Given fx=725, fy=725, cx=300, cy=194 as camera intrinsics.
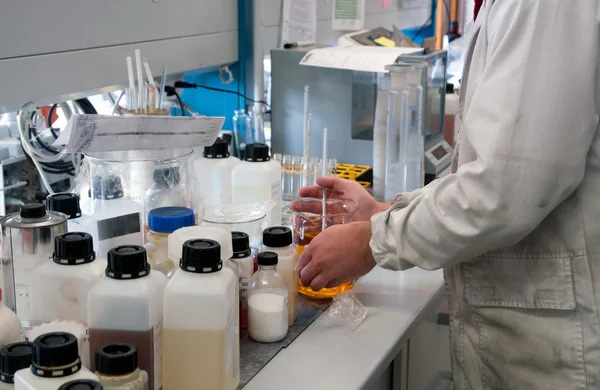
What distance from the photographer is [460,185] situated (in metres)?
1.09

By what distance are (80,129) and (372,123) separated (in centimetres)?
122

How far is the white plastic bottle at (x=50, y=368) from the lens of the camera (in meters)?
0.72

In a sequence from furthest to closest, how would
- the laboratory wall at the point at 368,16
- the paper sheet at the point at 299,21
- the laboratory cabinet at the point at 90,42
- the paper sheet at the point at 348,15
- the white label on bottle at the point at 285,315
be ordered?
the paper sheet at the point at 348,15 → the paper sheet at the point at 299,21 → the laboratory wall at the point at 368,16 → the laboratory cabinet at the point at 90,42 → the white label on bottle at the point at 285,315

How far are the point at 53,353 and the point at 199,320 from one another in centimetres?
22

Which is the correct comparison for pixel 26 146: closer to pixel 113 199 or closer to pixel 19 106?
pixel 19 106

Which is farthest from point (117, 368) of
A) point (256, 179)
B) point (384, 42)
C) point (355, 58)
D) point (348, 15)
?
point (348, 15)

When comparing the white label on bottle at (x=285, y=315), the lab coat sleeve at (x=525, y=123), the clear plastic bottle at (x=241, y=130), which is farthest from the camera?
the clear plastic bottle at (x=241, y=130)

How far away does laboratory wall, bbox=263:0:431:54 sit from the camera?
2.59 metres

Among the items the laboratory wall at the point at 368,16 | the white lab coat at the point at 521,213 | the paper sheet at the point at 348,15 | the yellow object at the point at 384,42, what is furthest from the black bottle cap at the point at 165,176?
the paper sheet at the point at 348,15

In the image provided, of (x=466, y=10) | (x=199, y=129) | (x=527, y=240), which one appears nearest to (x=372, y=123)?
(x=199, y=129)

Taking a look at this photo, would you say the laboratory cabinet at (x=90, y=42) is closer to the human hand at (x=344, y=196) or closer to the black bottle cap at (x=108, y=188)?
the black bottle cap at (x=108, y=188)

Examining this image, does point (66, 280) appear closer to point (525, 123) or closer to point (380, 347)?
point (380, 347)

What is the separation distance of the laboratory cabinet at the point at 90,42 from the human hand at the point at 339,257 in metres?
0.73

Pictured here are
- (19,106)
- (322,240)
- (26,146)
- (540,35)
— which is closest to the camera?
(540,35)
